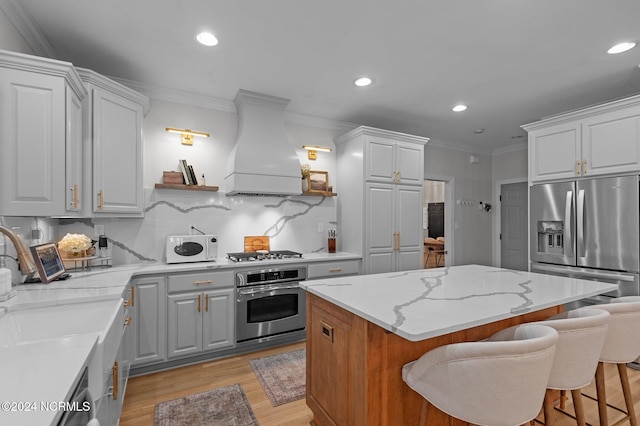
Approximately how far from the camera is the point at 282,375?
2.72 meters

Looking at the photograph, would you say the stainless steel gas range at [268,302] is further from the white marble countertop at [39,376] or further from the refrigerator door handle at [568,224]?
the refrigerator door handle at [568,224]

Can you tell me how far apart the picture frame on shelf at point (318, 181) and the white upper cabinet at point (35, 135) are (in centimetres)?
251

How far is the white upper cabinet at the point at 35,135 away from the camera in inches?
70.8

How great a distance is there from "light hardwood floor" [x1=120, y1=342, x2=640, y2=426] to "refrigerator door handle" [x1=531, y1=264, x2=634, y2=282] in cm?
80

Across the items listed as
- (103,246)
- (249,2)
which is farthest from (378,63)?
(103,246)

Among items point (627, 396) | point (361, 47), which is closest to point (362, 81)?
point (361, 47)

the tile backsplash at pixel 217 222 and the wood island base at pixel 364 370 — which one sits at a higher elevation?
the tile backsplash at pixel 217 222

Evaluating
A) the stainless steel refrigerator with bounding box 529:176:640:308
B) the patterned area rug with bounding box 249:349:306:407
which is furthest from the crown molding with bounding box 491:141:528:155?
the patterned area rug with bounding box 249:349:306:407

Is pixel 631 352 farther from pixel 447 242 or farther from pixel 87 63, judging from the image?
pixel 87 63

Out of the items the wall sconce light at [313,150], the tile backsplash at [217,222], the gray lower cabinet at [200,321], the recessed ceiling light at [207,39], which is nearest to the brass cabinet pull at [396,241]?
the tile backsplash at [217,222]

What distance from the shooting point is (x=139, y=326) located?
2.68 metres

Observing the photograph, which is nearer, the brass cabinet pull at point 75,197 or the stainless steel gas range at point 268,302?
the brass cabinet pull at point 75,197

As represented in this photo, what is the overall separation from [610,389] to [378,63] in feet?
10.5

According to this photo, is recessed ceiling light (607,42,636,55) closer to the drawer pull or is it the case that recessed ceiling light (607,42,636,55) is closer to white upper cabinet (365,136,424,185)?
white upper cabinet (365,136,424,185)
